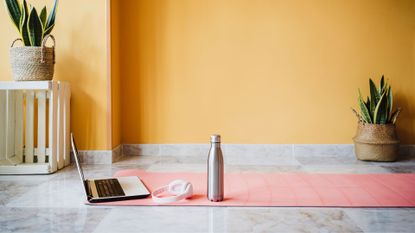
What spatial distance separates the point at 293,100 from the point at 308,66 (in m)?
0.29

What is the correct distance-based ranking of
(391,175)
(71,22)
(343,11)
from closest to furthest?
(391,175) → (71,22) → (343,11)

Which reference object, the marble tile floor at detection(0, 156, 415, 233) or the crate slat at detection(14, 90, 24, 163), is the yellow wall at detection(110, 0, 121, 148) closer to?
the crate slat at detection(14, 90, 24, 163)

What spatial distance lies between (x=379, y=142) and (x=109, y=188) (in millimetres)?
1875

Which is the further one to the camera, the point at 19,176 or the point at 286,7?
the point at 286,7

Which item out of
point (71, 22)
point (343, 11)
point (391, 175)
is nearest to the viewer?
point (391, 175)

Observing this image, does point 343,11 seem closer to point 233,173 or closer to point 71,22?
point 233,173

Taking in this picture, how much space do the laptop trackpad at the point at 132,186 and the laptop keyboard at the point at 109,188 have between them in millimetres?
28

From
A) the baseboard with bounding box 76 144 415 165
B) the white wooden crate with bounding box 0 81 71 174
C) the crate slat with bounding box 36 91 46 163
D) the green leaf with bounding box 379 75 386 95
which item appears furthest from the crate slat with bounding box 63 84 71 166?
the green leaf with bounding box 379 75 386 95

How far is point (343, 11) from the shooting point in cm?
296

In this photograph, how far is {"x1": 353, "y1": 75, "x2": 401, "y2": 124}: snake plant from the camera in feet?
8.87

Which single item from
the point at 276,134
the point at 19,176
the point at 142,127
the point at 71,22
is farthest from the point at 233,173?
the point at 71,22

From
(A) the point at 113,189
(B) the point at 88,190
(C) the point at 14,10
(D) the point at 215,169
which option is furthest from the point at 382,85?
(C) the point at 14,10

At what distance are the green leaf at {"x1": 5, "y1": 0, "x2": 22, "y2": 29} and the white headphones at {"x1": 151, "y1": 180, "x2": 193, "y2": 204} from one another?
1.42m

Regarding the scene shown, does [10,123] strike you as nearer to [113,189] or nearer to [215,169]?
[113,189]
